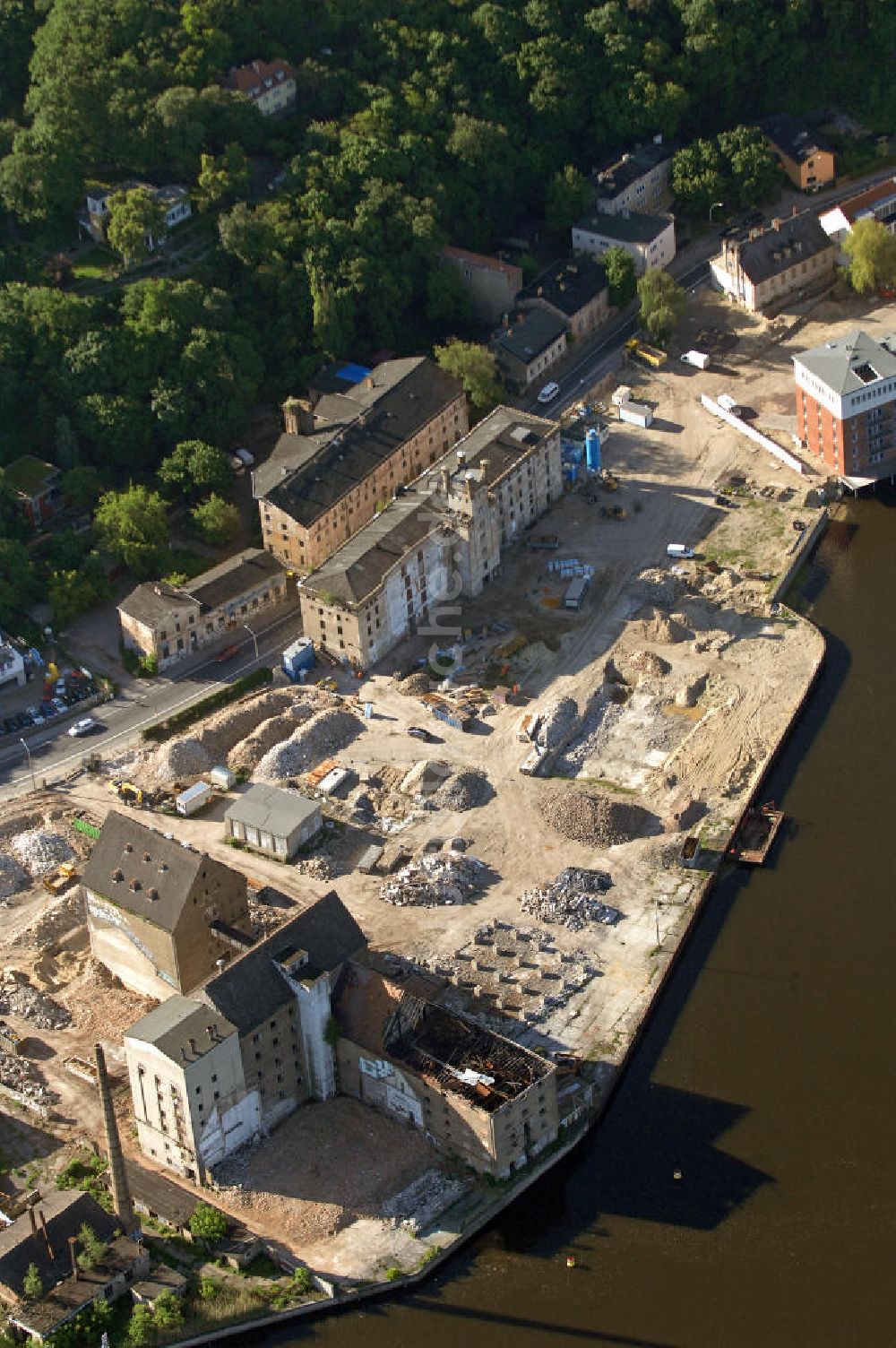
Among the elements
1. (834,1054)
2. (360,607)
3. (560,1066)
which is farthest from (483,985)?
(360,607)

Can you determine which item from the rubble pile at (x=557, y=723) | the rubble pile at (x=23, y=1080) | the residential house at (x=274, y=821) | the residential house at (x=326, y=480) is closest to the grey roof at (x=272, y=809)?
the residential house at (x=274, y=821)

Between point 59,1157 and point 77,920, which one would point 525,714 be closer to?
point 77,920

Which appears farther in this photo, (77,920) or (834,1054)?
(77,920)

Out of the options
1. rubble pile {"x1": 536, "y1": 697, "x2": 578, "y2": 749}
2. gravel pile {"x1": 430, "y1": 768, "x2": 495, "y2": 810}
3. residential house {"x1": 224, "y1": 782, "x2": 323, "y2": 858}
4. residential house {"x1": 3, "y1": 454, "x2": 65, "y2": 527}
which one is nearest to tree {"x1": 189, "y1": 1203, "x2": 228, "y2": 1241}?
residential house {"x1": 224, "y1": 782, "x2": 323, "y2": 858}

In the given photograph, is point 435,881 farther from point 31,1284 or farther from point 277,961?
point 31,1284

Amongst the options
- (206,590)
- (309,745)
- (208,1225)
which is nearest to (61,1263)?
(208,1225)
